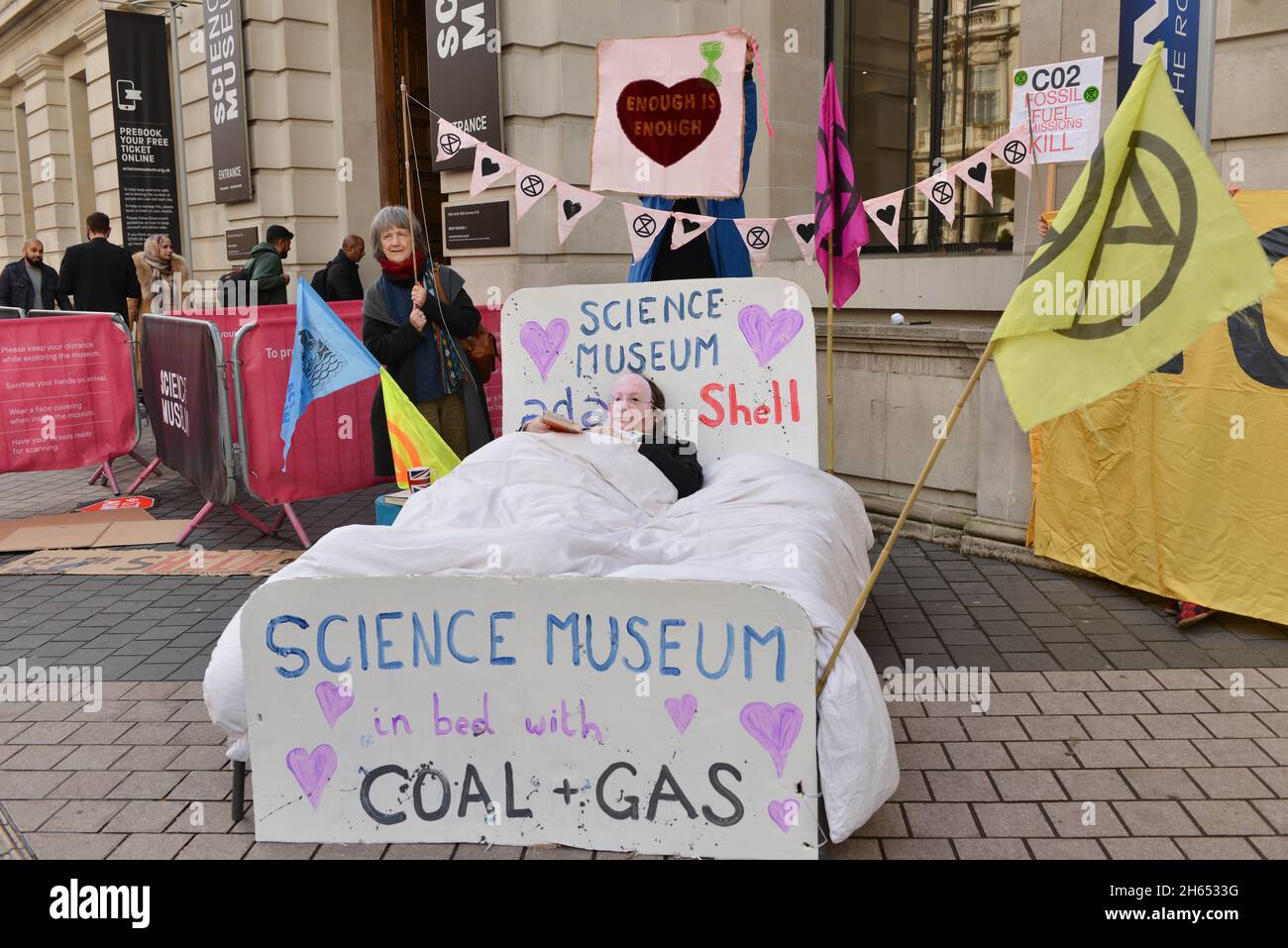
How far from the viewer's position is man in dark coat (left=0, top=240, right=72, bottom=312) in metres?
13.1

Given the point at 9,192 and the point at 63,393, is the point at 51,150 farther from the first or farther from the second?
the point at 63,393

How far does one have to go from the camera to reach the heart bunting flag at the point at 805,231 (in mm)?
6207

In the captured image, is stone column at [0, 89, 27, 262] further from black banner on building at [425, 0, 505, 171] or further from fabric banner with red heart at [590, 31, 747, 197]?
fabric banner with red heart at [590, 31, 747, 197]

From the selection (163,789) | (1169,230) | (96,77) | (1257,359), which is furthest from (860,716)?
(96,77)

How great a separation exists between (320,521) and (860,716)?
5408 millimetres

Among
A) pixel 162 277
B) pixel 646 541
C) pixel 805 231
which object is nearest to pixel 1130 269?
pixel 646 541

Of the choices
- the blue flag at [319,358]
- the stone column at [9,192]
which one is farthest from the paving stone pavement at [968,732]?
the stone column at [9,192]

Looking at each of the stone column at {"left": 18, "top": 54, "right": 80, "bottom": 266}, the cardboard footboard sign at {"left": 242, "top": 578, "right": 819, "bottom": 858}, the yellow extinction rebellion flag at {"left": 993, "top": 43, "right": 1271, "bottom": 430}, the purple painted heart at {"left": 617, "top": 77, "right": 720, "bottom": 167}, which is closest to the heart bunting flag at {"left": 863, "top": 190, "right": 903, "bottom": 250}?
the purple painted heart at {"left": 617, "top": 77, "right": 720, "bottom": 167}

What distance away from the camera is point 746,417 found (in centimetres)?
536

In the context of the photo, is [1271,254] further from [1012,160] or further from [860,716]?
[860,716]

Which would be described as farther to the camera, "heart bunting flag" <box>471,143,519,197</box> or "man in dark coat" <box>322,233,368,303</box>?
"man in dark coat" <box>322,233,368,303</box>

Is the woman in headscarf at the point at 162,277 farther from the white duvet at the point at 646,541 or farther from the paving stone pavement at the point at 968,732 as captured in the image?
the white duvet at the point at 646,541

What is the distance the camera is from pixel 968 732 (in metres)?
4.02

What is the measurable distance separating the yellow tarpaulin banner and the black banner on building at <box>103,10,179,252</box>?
13.5 meters
